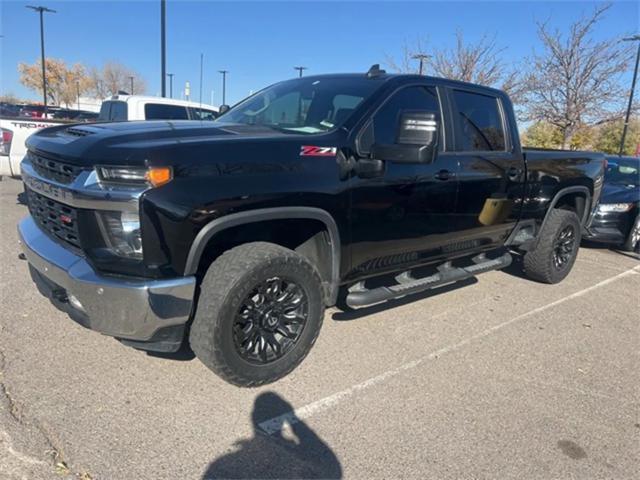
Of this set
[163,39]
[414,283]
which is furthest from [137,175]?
[163,39]

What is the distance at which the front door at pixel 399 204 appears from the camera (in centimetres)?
352

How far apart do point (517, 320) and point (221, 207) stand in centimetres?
324

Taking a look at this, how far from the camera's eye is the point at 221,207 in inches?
109

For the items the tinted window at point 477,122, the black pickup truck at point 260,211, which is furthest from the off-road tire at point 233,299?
the tinted window at point 477,122

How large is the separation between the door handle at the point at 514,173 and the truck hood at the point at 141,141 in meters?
2.40

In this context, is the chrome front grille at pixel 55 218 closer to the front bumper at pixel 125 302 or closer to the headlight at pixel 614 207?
the front bumper at pixel 125 302

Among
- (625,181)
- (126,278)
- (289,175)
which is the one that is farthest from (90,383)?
(625,181)

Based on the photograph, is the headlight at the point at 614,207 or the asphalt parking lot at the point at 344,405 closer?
the asphalt parking lot at the point at 344,405

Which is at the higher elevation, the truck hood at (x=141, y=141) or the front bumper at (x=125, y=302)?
the truck hood at (x=141, y=141)

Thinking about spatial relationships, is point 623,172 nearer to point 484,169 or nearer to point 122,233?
point 484,169

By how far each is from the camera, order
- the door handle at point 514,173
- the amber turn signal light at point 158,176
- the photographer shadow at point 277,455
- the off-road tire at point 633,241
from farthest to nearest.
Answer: the off-road tire at point 633,241 < the door handle at point 514,173 < the amber turn signal light at point 158,176 < the photographer shadow at point 277,455

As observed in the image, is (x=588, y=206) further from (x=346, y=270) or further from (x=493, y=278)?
(x=346, y=270)

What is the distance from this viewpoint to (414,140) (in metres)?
3.24

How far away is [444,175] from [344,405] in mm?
1987
